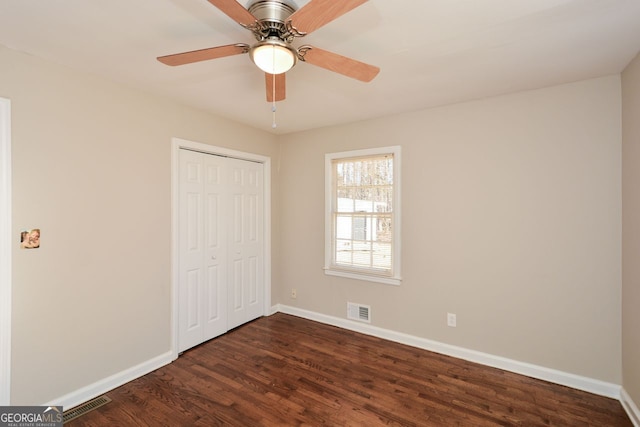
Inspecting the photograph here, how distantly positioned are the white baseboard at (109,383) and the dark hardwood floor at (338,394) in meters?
0.07

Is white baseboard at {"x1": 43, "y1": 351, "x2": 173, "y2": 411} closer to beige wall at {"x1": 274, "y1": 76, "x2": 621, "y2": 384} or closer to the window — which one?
the window

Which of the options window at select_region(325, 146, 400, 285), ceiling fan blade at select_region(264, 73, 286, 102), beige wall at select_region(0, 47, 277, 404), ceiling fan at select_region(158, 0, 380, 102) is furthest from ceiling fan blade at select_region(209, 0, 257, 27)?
window at select_region(325, 146, 400, 285)

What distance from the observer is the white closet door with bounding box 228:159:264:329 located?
3689mm

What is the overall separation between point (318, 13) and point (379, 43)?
79 cm

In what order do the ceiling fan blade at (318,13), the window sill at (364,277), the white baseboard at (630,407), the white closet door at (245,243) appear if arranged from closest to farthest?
the ceiling fan blade at (318,13) → the white baseboard at (630,407) → the window sill at (364,277) → the white closet door at (245,243)

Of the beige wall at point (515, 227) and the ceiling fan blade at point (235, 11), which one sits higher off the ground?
the ceiling fan blade at point (235, 11)

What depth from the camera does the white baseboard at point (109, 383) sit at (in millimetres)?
2230

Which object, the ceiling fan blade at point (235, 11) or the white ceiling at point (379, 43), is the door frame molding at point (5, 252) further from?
the ceiling fan blade at point (235, 11)

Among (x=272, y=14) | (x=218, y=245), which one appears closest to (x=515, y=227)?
(x=272, y=14)

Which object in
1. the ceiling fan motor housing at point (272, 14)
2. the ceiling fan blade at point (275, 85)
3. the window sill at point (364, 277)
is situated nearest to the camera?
the ceiling fan motor housing at point (272, 14)

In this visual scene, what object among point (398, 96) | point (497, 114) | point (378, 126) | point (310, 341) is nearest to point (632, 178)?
point (497, 114)

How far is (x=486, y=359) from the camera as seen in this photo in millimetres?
2861

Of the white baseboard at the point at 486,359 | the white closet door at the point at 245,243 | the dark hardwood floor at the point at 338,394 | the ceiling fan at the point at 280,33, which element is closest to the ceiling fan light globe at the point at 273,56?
the ceiling fan at the point at 280,33

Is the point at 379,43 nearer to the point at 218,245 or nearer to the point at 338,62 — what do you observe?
the point at 338,62
